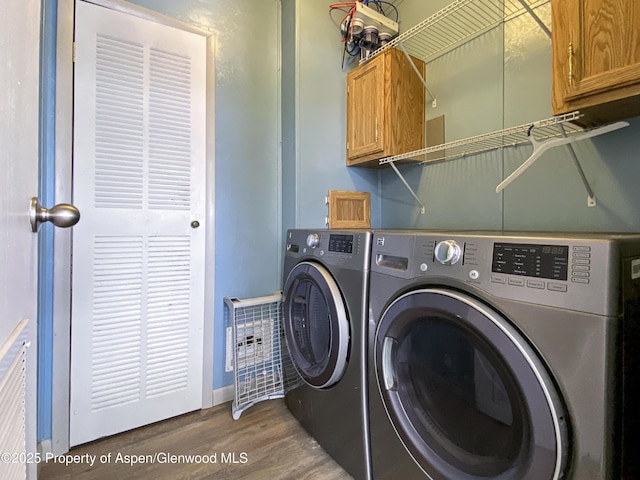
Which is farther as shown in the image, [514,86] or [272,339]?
[272,339]

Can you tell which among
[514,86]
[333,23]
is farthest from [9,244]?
[333,23]

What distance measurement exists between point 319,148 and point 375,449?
1588 millimetres

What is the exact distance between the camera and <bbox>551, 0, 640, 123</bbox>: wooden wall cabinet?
81 cm

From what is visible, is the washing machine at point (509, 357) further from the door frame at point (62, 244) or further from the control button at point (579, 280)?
the door frame at point (62, 244)

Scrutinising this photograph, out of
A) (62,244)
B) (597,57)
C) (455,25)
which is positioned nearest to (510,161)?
(597,57)

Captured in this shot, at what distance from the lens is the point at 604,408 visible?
1.90 feet

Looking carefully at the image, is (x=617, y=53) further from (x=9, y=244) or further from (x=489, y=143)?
(x=9, y=244)

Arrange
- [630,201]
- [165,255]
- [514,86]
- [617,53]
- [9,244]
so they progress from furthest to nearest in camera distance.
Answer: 1. [165,255]
2. [514,86]
3. [630,201]
4. [617,53]
5. [9,244]

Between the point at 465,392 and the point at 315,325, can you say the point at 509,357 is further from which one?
the point at 315,325

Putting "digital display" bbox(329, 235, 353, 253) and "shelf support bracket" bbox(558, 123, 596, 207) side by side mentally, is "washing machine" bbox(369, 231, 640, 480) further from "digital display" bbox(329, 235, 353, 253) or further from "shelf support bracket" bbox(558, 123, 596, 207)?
"shelf support bracket" bbox(558, 123, 596, 207)

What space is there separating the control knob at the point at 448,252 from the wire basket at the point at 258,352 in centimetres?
109

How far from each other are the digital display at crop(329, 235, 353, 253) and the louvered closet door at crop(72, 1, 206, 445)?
32.8 inches

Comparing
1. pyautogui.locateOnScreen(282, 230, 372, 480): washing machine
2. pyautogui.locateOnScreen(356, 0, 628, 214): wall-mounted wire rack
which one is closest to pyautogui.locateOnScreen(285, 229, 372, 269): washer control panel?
pyautogui.locateOnScreen(282, 230, 372, 480): washing machine

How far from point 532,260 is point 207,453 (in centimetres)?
156
